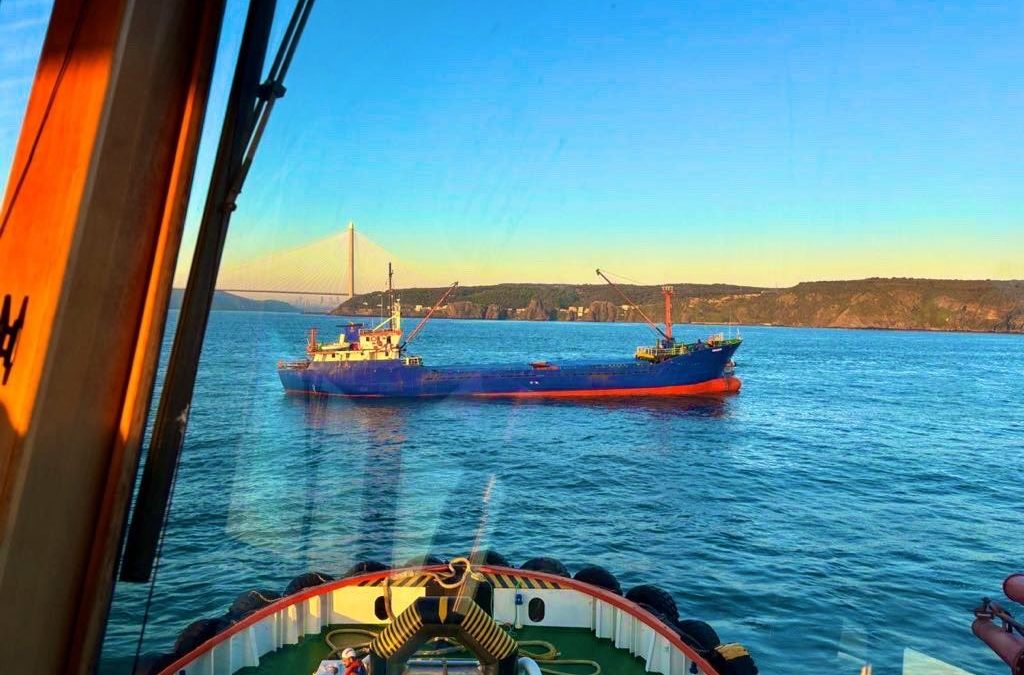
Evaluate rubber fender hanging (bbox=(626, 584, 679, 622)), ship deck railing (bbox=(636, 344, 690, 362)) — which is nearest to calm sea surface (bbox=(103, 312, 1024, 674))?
rubber fender hanging (bbox=(626, 584, 679, 622))

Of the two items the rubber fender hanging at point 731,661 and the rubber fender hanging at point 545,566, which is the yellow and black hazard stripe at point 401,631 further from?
the rubber fender hanging at point 545,566

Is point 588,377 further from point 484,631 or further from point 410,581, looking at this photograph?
point 484,631

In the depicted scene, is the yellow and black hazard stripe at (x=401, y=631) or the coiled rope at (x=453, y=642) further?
the coiled rope at (x=453, y=642)

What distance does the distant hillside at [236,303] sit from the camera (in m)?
1.20

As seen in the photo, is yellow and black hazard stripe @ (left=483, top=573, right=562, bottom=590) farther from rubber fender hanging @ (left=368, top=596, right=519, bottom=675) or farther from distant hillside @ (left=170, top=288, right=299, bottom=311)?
distant hillside @ (left=170, top=288, right=299, bottom=311)

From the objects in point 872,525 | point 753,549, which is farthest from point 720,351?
point 753,549

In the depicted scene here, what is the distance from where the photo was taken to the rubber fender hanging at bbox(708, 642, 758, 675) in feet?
9.06

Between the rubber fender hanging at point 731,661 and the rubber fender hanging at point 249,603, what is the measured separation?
1768 millimetres

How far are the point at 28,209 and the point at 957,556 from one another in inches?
696

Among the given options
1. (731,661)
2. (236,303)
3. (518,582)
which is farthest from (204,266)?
(731,661)

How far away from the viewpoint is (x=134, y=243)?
3.73 feet

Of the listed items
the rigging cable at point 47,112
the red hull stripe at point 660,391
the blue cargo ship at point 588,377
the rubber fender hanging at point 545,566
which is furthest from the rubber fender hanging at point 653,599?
the red hull stripe at point 660,391

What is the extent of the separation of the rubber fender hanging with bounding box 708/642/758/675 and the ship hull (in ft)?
30.2

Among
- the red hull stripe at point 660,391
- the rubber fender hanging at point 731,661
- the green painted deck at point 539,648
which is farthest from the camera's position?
the red hull stripe at point 660,391
